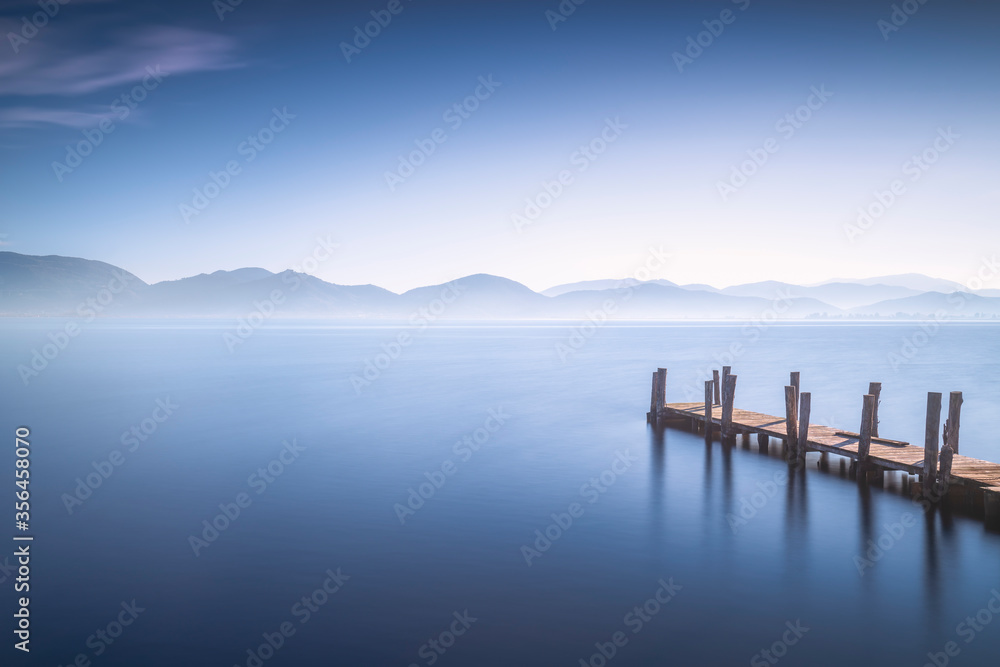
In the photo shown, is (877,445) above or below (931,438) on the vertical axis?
below

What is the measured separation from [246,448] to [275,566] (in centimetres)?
1322

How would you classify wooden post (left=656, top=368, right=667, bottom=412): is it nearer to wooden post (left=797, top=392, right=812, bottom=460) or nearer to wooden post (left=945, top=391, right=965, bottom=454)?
wooden post (left=797, top=392, right=812, bottom=460)

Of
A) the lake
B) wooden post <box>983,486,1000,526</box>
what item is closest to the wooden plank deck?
wooden post <box>983,486,1000,526</box>

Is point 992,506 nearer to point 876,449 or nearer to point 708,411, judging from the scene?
point 876,449

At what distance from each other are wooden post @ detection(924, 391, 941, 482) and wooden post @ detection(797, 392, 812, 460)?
4.12 m

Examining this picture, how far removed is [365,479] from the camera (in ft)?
69.1

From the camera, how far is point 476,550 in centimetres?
1474

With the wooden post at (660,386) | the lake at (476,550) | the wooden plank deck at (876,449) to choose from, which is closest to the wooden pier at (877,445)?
the wooden plank deck at (876,449)

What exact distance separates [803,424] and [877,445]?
211 cm

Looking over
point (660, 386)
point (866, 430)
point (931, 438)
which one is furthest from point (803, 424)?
point (660, 386)

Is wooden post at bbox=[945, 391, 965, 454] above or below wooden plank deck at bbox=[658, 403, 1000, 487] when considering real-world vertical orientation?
above

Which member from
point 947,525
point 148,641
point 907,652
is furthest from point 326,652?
point 947,525

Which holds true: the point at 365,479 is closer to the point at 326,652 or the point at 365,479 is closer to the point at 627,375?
the point at 326,652

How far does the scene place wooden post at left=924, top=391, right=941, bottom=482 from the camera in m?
15.9
